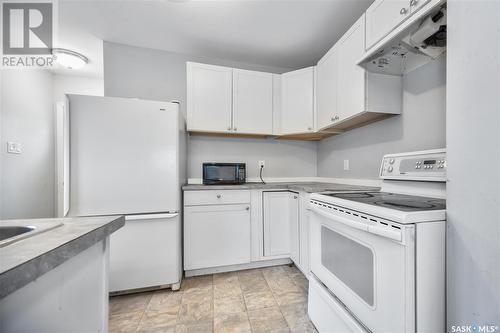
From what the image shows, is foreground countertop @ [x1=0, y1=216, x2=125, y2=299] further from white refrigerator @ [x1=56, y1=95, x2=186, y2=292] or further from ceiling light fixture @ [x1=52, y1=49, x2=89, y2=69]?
ceiling light fixture @ [x1=52, y1=49, x2=89, y2=69]

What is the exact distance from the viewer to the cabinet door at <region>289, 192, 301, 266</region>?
190 cm

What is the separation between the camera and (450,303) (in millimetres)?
724

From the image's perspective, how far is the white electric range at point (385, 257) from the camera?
28.3 inches

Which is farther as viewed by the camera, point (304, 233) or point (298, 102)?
point (298, 102)

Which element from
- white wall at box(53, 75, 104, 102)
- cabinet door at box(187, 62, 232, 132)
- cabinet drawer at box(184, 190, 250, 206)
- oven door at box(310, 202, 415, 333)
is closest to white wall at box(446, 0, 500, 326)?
oven door at box(310, 202, 415, 333)

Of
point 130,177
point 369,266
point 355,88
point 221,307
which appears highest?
point 355,88

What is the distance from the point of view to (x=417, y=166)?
3.87ft

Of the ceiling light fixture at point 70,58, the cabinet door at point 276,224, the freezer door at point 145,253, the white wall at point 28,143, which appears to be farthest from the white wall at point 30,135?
the cabinet door at point 276,224

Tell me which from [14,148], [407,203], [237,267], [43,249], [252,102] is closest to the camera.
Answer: [43,249]

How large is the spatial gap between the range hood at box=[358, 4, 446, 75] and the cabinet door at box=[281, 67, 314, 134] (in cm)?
78

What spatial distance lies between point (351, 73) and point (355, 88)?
14 cm
